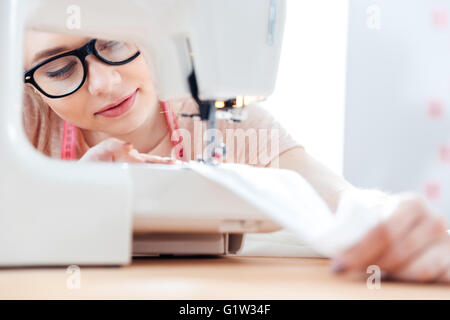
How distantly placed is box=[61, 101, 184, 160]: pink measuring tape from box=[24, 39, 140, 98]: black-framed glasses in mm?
252

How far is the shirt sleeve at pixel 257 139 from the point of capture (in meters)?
1.19

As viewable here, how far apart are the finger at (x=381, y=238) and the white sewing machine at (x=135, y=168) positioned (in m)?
0.22

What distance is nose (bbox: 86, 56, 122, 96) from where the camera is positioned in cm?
104

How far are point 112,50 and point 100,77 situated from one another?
0.06m

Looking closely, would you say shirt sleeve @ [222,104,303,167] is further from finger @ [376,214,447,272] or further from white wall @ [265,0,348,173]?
white wall @ [265,0,348,173]

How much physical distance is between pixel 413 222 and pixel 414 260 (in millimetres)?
37

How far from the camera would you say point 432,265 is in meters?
0.51

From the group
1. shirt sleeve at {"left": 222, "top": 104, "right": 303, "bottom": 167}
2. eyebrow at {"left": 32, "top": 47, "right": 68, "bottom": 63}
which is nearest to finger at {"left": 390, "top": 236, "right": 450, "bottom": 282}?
shirt sleeve at {"left": 222, "top": 104, "right": 303, "bottom": 167}

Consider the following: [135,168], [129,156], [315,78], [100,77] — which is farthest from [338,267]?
[315,78]

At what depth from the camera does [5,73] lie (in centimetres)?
64
